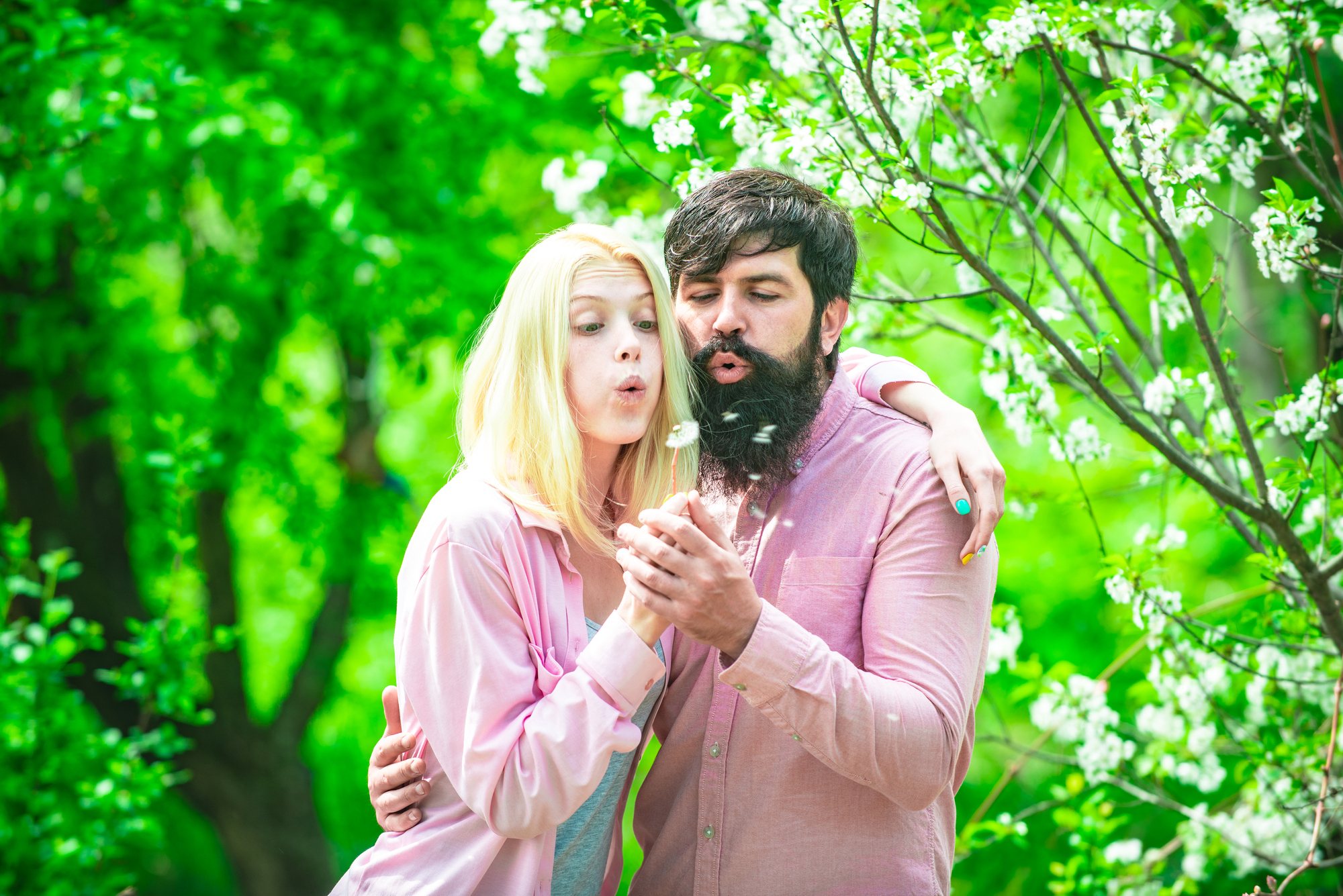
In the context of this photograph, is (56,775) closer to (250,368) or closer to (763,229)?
(250,368)

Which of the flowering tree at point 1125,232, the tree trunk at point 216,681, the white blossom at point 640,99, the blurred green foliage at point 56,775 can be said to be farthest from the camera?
the tree trunk at point 216,681

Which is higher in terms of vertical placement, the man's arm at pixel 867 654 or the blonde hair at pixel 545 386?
the blonde hair at pixel 545 386

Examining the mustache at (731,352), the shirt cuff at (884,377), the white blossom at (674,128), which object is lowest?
the shirt cuff at (884,377)

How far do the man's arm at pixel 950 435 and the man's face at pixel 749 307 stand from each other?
0.27 metres

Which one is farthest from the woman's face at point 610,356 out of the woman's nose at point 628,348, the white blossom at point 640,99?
the white blossom at point 640,99

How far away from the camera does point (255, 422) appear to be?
217 inches

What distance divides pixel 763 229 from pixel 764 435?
0.44m

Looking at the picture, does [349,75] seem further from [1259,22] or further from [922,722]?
[922,722]

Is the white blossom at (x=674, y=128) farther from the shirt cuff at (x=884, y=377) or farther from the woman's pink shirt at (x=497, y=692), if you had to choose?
the woman's pink shirt at (x=497, y=692)

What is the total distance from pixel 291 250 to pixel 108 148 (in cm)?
110

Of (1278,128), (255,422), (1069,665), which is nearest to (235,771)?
(255,422)

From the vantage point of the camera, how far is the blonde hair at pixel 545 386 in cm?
199

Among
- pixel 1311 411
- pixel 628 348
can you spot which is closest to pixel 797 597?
pixel 628 348

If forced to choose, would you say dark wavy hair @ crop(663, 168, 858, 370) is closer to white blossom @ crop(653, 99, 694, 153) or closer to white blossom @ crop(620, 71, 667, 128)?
white blossom @ crop(653, 99, 694, 153)
